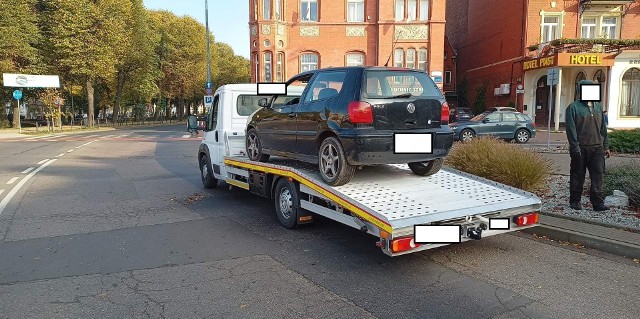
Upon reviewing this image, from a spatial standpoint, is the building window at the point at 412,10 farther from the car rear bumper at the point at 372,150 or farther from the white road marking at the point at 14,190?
the car rear bumper at the point at 372,150

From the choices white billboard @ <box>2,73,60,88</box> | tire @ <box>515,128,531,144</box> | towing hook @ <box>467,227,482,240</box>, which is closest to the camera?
towing hook @ <box>467,227,482,240</box>

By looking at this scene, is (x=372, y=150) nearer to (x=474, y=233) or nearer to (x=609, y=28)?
(x=474, y=233)

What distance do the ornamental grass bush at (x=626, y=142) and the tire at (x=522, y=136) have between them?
6337mm

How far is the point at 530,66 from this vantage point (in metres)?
29.2

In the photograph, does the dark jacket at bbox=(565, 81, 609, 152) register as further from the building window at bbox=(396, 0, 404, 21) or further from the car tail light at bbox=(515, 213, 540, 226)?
the building window at bbox=(396, 0, 404, 21)

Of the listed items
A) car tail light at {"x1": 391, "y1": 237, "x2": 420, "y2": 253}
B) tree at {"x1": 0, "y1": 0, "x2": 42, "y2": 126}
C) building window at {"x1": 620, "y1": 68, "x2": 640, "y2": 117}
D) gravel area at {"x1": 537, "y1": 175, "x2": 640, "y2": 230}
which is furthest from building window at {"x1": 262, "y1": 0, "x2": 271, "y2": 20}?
car tail light at {"x1": 391, "y1": 237, "x2": 420, "y2": 253}

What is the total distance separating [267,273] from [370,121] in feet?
6.69

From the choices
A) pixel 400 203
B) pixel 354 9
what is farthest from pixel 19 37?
pixel 400 203

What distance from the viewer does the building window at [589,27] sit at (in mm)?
30516

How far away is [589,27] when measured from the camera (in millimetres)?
30688

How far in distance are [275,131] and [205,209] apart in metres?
2.12

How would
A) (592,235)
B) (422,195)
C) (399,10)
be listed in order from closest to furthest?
(422,195) → (592,235) → (399,10)

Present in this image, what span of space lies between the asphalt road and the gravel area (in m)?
1.13

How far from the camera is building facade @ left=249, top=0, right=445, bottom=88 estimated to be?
3259 cm
